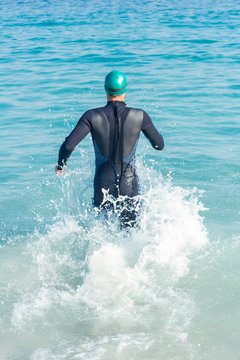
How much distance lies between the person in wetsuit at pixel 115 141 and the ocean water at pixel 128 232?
24 cm

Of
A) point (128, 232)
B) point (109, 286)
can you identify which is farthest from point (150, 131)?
point (109, 286)

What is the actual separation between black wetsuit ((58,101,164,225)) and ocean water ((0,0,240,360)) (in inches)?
13.6

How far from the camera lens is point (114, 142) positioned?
687 cm

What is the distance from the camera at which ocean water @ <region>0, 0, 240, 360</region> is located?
6137 millimetres

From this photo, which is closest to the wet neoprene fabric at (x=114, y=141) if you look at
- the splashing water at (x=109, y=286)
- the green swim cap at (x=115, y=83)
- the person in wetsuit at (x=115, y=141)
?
the person in wetsuit at (x=115, y=141)

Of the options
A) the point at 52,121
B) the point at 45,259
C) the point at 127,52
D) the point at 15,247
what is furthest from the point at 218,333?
the point at 127,52

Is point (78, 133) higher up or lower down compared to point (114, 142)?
higher up

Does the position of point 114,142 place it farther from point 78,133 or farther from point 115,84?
point 115,84

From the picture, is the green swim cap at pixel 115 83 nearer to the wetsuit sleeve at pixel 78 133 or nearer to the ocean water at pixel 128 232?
the wetsuit sleeve at pixel 78 133

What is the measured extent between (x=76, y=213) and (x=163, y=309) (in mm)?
2557

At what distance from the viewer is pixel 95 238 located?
24.4 feet

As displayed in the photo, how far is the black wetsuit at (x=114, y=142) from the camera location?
22.1 ft

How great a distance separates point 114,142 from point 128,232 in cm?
104

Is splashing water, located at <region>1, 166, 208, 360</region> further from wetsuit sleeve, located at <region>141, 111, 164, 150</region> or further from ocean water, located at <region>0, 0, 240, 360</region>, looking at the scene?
wetsuit sleeve, located at <region>141, 111, 164, 150</region>
